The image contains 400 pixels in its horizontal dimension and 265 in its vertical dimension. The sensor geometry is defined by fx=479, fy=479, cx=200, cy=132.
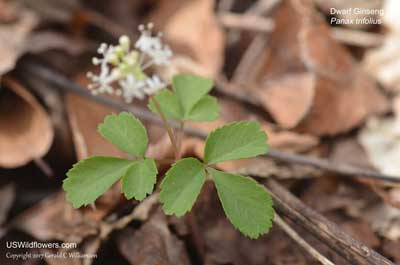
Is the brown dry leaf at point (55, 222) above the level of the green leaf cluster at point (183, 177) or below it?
below

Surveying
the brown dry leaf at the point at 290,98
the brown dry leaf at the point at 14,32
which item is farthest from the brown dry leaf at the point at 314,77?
the brown dry leaf at the point at 14,32

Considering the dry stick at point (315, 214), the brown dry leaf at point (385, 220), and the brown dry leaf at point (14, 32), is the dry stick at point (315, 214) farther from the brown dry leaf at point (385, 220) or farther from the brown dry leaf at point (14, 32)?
the brown dry leaf at point (14, 32)

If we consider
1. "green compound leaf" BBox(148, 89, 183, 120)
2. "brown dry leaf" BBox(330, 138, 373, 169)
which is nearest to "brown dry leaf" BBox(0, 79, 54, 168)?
"green compound leaf" BBox(148, 89, 183, 120)

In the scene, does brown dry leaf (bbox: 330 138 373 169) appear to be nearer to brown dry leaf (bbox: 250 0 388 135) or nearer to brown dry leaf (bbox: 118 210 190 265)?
brown dry leaf (bbox: 250 0 388 135)

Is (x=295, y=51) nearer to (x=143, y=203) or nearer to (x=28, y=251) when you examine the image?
(x=143, y=203)

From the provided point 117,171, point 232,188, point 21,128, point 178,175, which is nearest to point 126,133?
point 117,171

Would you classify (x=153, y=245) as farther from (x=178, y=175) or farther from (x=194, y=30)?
(x=194, y=30)

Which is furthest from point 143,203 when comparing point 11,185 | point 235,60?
point 235,60
